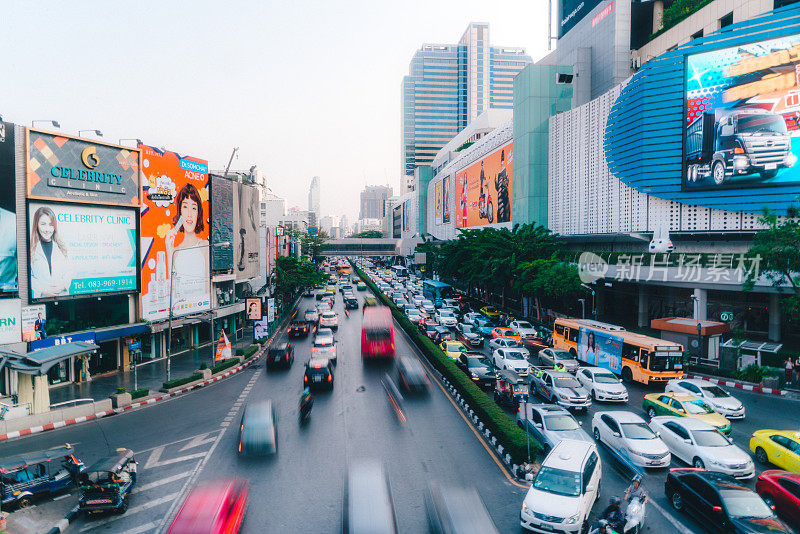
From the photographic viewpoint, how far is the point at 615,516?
12.1 metres

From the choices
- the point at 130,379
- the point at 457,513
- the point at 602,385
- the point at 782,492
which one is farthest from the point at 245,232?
the point at 782,492

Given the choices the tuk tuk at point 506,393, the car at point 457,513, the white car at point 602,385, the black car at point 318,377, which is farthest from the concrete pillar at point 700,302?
the car at point 457,513

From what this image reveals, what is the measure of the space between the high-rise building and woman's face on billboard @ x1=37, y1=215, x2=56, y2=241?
537 feet

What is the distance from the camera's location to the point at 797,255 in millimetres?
26156

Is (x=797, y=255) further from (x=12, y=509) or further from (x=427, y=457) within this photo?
(x=12, y=509)

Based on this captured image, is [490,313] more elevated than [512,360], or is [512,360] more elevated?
[512,360]

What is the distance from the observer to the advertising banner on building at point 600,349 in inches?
1141

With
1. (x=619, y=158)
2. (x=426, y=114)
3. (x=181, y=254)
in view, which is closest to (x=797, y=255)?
(x=619, y=158)

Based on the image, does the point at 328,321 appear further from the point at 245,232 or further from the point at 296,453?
the point at 296,453

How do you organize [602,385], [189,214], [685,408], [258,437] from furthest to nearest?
[189,214] → [602,385] → [685,408] → [258,437]

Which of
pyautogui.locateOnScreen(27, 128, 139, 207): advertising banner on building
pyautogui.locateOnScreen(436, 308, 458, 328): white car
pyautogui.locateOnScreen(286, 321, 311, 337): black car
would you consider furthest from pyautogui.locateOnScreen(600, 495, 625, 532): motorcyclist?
pyautogui.locateOnScreen(286, 321, 311, 337): black car

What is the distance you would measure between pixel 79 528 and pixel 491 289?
59.2 m

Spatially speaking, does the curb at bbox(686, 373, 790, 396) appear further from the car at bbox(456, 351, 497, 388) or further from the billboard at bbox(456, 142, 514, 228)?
the billboard at bbox(456, 142, 514, 228)

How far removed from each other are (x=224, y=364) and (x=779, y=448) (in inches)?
1115
